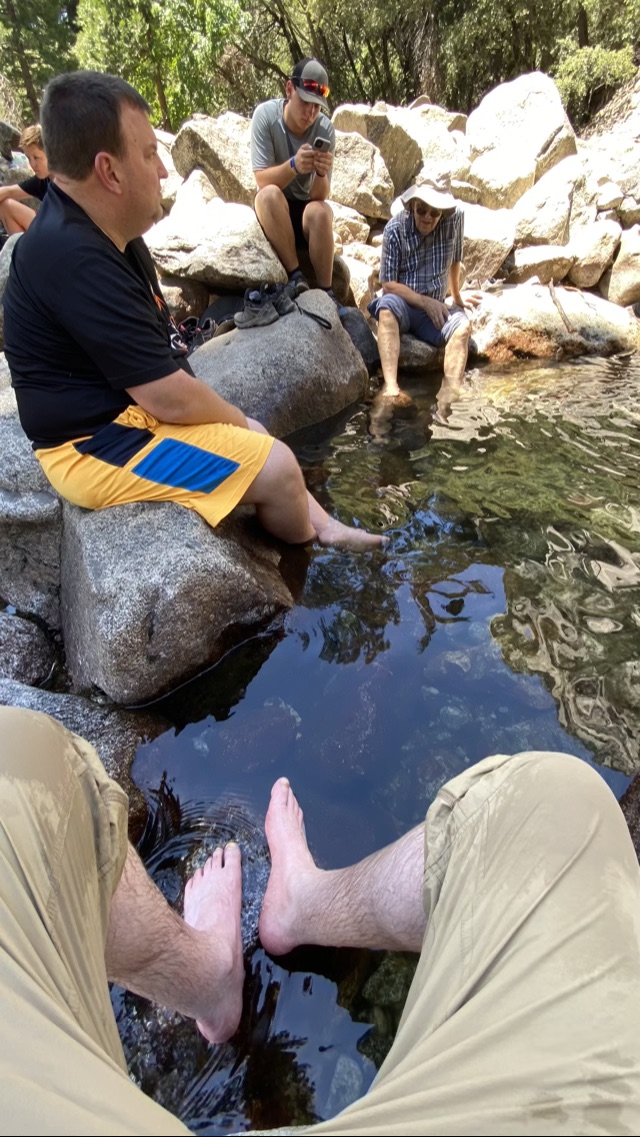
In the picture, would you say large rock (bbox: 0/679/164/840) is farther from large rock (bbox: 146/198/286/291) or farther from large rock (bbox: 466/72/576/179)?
large rock (bbox: 466/72/576/179)

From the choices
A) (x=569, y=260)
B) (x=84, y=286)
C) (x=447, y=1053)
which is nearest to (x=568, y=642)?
(x=447, y=1053)

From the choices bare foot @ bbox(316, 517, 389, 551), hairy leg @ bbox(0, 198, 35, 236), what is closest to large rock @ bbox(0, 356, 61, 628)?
bare foot @ bbox(316, 517, 389, 551)

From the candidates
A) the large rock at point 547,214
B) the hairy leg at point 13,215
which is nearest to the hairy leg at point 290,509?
the hairy leg at point 13,215

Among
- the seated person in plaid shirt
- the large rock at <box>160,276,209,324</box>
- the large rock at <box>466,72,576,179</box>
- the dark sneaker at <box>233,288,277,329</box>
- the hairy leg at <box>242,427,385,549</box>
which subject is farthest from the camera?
the large rock at <box>466,72,576,179</box>

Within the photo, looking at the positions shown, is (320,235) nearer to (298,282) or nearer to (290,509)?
(298,282)

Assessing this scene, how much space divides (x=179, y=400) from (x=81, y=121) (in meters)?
0.99

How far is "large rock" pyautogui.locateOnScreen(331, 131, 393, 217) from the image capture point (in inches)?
361

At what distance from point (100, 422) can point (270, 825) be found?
170 centimetres

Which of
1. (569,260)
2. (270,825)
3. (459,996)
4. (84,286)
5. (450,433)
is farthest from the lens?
(569,260)

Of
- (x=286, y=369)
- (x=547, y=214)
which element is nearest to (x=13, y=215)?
(x=286, y=369)

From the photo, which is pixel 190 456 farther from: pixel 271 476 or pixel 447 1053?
pixel 447 1053

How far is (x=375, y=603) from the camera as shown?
2998mm

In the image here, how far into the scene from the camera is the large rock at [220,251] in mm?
6055

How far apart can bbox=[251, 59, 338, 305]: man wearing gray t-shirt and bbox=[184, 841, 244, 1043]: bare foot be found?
4864 millimetres
